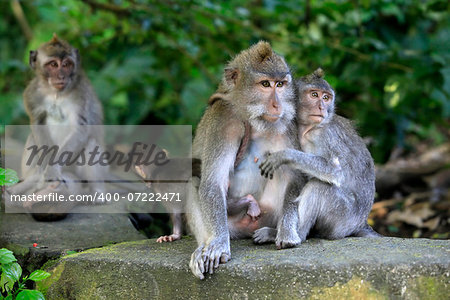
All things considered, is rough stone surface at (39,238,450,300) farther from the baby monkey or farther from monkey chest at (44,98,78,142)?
monkey chest at (44,98,78,142)

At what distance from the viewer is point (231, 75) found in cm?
528

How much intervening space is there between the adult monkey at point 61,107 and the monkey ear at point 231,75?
9.92 feet

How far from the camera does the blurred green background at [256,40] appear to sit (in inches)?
309

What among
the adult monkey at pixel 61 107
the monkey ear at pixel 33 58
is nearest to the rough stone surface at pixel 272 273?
the adult monkey at pixel 61 107

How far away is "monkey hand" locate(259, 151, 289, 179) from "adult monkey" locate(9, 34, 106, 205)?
3.40m

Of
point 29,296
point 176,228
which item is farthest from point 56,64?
point 29,296

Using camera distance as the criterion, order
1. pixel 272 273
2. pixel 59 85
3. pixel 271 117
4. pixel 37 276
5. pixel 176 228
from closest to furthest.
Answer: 1. pixel 272 273
2. pixel 37 276
3. pixel 271 117
4. pixel 176 228
5. pixel 59 85

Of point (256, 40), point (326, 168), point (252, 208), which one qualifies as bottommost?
point (252, 208)

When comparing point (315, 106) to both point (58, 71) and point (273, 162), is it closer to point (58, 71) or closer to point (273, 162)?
point (273, 162)

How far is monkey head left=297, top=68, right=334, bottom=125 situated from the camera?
16.9 feet

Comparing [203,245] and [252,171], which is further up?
[252,171]

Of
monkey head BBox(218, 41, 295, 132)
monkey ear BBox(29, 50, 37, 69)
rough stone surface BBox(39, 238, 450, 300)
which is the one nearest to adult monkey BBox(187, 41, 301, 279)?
monkey head BBox(218, 41, 295, 132)

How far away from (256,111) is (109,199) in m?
3.25

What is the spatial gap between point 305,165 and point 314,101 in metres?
0.70
